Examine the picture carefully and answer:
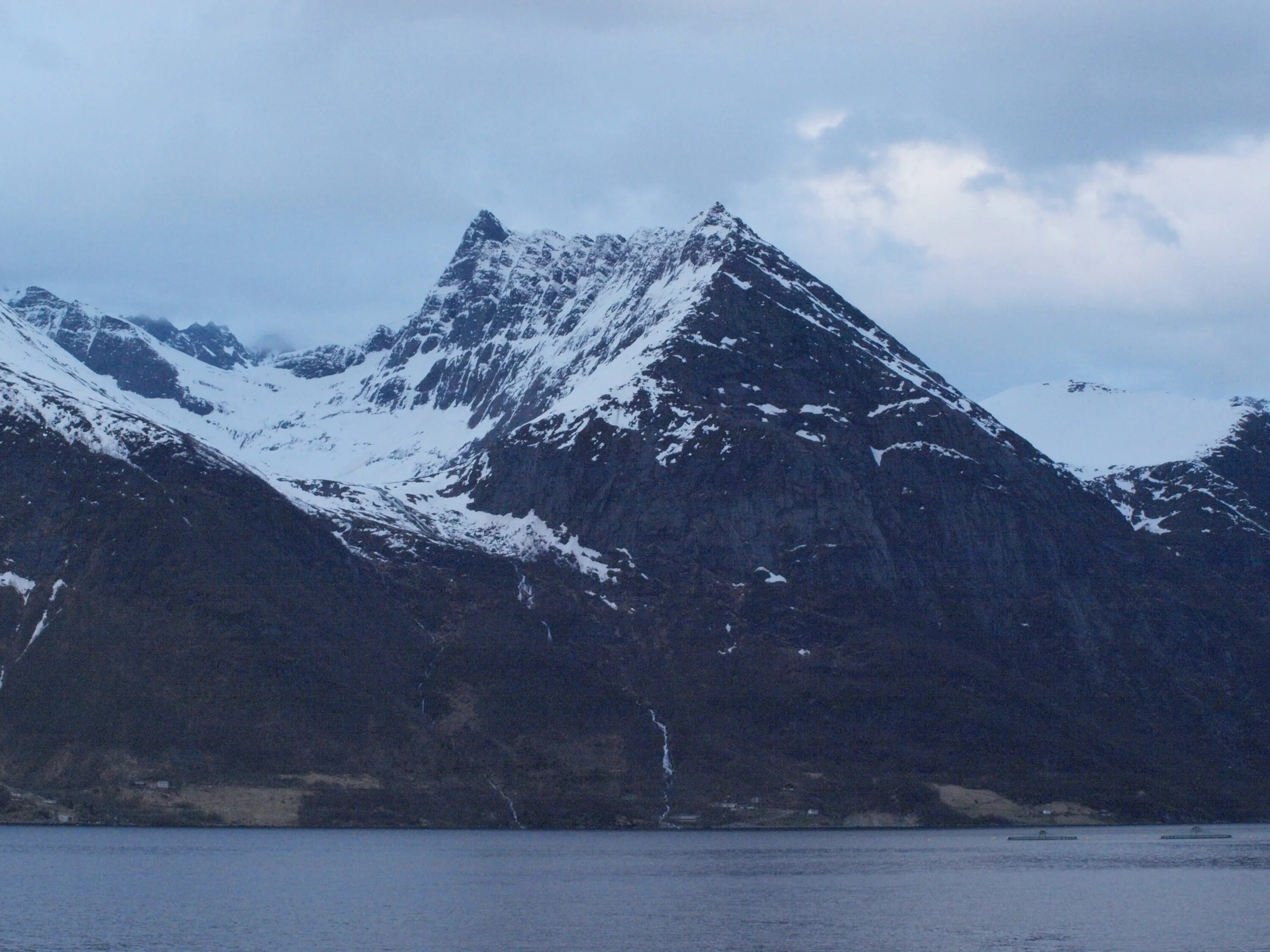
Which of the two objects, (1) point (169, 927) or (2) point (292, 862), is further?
(2) point (292, 862)

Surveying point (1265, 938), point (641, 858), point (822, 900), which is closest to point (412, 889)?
point (822, 900)

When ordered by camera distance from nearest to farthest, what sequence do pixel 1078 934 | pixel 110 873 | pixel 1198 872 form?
1. pixel 1078 934
2. pixel 110 873
3. pixel 1198 872

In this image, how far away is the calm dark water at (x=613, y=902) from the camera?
4624 inches

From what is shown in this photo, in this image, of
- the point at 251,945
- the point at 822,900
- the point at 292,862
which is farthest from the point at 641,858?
the point at 251,945

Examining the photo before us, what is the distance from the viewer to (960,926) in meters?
126

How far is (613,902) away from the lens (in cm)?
14175

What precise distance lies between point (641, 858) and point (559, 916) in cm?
6362

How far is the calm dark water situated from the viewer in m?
117

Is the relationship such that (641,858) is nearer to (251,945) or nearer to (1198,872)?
(1198,872)

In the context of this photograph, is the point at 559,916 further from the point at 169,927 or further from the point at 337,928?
the point at 169,927

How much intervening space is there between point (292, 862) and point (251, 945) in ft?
215

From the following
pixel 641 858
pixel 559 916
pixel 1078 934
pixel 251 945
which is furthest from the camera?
pixel 641 858

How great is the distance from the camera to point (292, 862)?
17812 cm

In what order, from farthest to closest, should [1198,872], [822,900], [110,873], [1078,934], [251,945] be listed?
[1198,872], [110,873], [822,900], [1078,934], [251,945]
